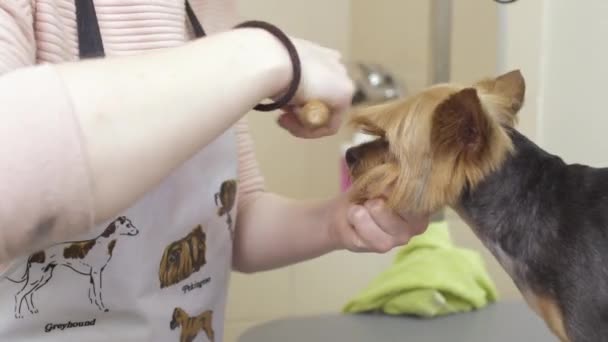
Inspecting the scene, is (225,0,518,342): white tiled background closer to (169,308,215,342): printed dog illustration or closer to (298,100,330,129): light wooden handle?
(169,308,215,342): printed dog illustration

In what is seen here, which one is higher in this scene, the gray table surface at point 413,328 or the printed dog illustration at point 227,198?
the printed dog illustration at point 227,198

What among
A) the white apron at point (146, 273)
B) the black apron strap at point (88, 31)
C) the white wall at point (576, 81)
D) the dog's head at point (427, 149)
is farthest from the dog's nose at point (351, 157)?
the white wall at point (576, 81)

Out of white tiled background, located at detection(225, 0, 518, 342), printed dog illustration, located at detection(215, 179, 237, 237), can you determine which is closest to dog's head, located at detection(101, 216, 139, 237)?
printed dog illustration, located at detection(215, 179, 237, 237)

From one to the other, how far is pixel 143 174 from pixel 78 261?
0.20 meters

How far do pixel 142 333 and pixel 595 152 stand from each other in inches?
28.5

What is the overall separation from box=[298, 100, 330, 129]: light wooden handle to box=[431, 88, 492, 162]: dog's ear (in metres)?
0.08

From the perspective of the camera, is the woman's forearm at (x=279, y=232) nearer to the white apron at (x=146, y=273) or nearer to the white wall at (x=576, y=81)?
the white apron at (x=146, y=273)

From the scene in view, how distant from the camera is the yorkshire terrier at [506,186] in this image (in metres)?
0.64

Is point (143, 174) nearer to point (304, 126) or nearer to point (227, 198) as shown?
point (304, 126)

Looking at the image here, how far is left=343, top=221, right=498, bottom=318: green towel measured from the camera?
96 cm

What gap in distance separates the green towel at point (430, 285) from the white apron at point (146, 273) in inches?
10.9

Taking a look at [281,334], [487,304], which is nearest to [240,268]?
[281,334]

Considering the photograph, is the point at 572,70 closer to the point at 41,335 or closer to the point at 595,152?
the point at 595,152

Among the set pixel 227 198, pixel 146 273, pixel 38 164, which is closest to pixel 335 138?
pixel 227 198
